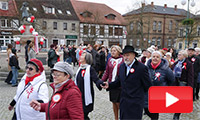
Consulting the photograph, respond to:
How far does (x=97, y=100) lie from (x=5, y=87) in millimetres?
4688

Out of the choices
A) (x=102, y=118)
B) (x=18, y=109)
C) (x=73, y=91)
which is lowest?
(x=102, y=118)

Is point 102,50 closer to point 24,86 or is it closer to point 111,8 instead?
point 24,86

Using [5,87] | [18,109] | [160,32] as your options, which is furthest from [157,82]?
[160,32]

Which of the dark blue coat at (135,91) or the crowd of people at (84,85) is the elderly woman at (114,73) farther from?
the dark blue coat at (135,91)

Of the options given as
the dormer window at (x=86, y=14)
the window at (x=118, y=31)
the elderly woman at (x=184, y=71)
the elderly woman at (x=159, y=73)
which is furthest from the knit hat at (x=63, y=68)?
the window at (x=118, y=31)

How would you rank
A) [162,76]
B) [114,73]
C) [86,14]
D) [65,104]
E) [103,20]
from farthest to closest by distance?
[103,20], [86,14], [114,73], [162,76], [65,104]

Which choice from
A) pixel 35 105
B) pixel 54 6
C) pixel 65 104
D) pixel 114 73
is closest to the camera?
pixel 65 104

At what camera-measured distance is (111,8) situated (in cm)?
4753

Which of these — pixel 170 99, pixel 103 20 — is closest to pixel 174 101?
pixel 170 99

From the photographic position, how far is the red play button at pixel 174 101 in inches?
106

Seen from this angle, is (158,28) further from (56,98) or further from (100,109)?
(56,98)

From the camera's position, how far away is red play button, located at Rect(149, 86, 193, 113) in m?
2.70

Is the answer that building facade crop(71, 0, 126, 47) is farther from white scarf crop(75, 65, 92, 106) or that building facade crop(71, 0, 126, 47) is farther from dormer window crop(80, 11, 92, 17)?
white scarf crop(75, 65, 92, 106)

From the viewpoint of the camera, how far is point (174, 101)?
2.69 m
